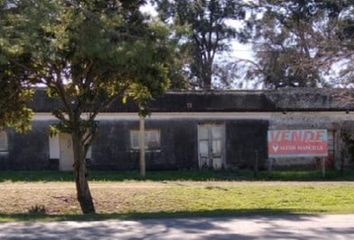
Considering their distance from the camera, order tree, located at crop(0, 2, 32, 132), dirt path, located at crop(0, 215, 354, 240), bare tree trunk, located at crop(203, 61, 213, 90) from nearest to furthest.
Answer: dirt path, located at crop(0, 215, 354, 240) → tree, located at crop(0, 2, 32, 132) → bare tree trunk, located at crop(203, 61, 213, 90)

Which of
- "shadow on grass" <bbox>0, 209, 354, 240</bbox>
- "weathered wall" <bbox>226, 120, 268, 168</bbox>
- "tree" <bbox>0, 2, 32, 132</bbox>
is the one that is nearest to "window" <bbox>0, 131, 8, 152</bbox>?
"weathered wall" <bbox>226, 120, 268, 168</bbox>

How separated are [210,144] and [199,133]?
829 mm

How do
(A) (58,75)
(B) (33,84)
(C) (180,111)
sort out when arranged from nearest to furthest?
(A) (58,75) → (B) (33,84) → (C) (180,111)

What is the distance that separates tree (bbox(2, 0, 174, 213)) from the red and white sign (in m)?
14.7

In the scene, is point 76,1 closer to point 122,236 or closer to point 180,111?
point 122,236

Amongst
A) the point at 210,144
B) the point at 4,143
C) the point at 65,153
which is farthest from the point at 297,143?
the point at 4,143

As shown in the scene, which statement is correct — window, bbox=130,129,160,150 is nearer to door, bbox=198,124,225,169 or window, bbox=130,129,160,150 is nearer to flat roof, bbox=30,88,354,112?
flat roof, bbox=30,88,354,112

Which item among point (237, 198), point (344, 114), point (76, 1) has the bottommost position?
point (237, 198)

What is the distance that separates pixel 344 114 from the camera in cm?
3606

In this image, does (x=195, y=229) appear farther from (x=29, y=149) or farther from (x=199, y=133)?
(x=199, y=133)

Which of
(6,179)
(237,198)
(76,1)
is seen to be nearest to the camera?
(76,1)

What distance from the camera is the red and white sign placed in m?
33.5

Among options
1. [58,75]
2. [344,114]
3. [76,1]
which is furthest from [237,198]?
[344,114]

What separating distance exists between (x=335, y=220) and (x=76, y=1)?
8.13m
